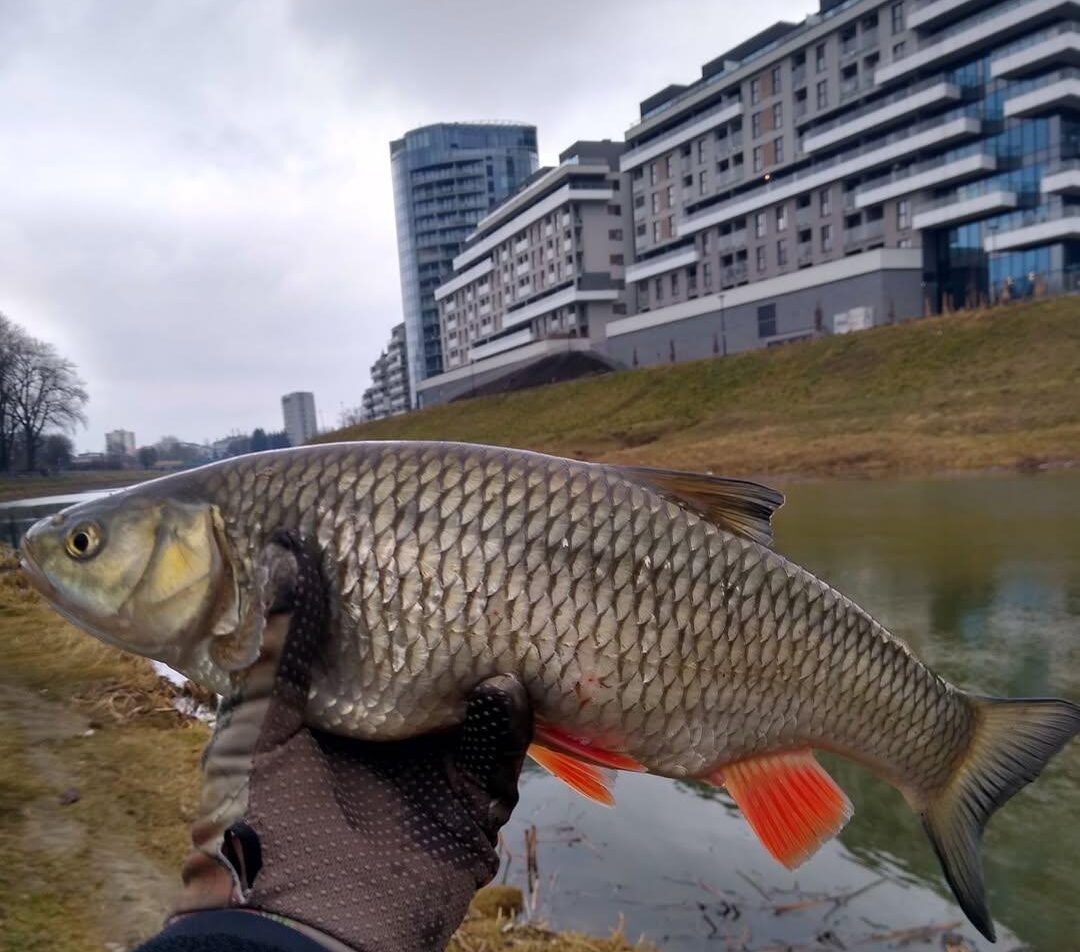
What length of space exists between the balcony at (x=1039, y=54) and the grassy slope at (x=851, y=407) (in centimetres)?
1537

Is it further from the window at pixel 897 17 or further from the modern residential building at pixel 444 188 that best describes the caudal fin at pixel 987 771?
the modern residential building at pixel 444 188

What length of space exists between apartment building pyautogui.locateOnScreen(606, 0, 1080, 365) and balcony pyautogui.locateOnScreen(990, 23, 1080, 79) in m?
0.07

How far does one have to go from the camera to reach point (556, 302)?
55969 millimetres

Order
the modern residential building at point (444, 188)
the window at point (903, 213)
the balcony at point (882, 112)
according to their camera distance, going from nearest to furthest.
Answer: the balcony at point (882, 112) < the window at point (903, 213) < the modern residential building at point (444, 188)

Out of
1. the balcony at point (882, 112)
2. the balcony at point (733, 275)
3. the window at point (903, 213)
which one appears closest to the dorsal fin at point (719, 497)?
the window at point (903, 213)

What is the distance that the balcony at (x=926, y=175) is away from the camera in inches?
1334

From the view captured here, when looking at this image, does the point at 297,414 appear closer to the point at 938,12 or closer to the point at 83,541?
the point at 938,12

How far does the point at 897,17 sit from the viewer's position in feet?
124

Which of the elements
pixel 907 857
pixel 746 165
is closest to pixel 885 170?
pixel 746 165

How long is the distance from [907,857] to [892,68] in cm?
4150

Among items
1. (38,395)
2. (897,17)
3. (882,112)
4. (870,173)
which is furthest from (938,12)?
(38,395)

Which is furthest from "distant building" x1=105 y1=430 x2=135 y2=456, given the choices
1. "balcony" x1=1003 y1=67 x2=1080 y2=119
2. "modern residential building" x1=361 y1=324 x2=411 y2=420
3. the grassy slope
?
"modern residential building" x1=361 y1=324 x2=411 y2=420

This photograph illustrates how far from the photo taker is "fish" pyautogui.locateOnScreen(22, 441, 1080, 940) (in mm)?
1574

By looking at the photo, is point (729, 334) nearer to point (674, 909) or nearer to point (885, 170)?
point (885, 170)
